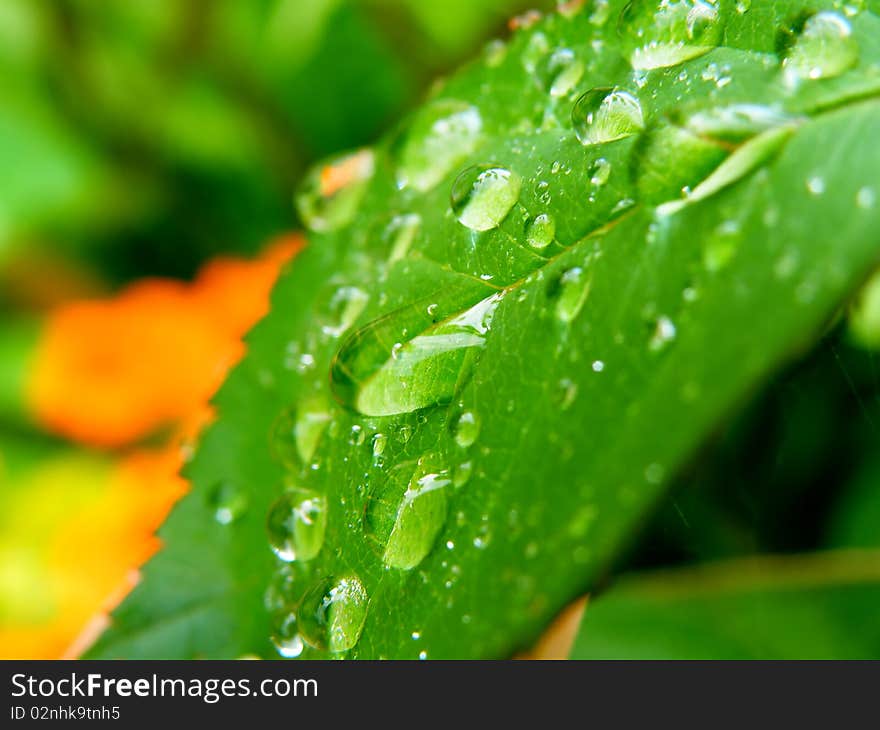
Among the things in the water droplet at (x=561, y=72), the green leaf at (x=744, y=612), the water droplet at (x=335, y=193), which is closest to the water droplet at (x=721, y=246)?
the water droplet at (x=561, y=72)

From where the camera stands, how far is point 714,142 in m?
0.34

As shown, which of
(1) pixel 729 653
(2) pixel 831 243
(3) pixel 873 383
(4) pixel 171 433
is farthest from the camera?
(4) pixel 171 433

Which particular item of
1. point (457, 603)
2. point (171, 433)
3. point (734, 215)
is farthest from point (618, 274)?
point (171, 433)

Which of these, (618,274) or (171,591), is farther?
(171,591)

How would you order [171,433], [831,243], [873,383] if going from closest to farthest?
[831,243] < [873,383] < [171,433]

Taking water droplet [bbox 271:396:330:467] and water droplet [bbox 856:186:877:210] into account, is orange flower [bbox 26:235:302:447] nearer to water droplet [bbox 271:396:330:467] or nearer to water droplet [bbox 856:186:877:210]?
water droplet [bbox 271:396:330:467]

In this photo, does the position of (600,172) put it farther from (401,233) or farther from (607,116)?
(401,233)

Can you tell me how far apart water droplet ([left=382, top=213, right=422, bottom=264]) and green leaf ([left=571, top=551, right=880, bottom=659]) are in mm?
390

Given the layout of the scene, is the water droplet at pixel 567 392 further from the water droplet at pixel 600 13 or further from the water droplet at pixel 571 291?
the water droplet at pixel 600 13

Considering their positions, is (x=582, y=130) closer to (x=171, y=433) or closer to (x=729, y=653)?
(x=729, y=653)

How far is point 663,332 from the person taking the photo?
14.3 inches

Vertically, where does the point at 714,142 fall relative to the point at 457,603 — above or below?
above
